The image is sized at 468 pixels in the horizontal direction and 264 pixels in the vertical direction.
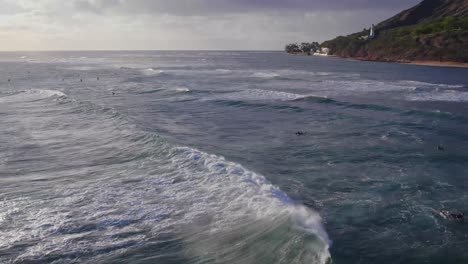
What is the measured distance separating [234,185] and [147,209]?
4012 mm

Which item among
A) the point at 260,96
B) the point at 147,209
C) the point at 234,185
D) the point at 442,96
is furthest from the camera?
the point at 260,96

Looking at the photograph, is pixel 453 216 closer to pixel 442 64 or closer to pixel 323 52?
pixel 442 64

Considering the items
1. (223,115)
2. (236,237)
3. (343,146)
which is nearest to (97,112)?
(223,115)

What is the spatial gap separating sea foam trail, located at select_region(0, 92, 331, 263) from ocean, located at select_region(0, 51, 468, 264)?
0.19 feet

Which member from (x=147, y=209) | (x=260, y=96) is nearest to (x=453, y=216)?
(x=147, y=209)

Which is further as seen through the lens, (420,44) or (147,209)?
(420,44)

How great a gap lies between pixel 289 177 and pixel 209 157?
4.64 metres

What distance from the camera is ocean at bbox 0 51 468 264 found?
511 inches

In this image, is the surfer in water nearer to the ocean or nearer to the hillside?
the ocean

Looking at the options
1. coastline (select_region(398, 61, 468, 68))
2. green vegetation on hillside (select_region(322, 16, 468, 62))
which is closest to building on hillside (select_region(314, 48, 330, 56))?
green vegetation on hillside (select_region(322, 16, 468, 62))

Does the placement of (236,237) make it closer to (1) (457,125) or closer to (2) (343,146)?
(2) (343,146)

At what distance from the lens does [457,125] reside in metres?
30.5

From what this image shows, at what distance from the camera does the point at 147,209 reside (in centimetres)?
1573

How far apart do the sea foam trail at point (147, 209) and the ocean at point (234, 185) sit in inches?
2.2
